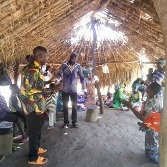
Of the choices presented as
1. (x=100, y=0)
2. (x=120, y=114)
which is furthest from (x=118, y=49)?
(x=100, y=0)

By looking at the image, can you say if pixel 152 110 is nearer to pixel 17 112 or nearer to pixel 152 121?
pixel 152 121

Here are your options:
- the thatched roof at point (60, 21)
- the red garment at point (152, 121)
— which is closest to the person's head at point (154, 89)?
the red garment at point (152, 121)

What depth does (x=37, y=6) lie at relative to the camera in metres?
5.02

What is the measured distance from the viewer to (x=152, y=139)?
4.00 meters

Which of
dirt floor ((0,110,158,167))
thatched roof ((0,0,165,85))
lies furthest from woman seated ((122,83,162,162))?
thatched roof ((0,0,165,85))

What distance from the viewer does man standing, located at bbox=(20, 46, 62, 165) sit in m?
3.68

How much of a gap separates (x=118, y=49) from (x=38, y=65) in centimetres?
814

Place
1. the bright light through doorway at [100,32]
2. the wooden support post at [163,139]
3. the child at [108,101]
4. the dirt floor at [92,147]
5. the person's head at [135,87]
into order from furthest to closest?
the child at [108,101] < the person's head at [135,87] < the bright light through doorway at [100,32] < the dirt floor at [92,147] < the wooden support post at [163,139]

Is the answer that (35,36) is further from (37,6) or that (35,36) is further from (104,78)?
(104,78)

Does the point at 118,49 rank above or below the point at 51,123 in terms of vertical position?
above

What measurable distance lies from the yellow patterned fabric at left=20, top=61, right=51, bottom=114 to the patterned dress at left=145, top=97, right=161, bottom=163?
1637mm

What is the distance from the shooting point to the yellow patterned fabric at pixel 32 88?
3664mm

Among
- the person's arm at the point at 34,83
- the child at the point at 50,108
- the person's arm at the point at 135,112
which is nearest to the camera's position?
the person's arm at the point at 135,112

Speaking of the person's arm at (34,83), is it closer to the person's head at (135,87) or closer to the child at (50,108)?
the child at (50,108)
